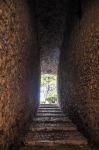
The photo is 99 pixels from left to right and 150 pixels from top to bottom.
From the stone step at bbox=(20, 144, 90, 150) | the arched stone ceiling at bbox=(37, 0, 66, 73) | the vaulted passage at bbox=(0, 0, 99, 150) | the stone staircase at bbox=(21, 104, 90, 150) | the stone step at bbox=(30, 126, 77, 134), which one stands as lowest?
the stone step at bbox=(20, 144, 90, 150)

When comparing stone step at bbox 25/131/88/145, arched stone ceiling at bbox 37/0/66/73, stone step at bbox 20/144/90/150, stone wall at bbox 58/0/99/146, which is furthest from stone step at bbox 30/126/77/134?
arched stone ceiling at bbox 37/0/66/73

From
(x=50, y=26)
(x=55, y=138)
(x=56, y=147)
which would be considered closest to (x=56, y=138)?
(x=55, y=138)

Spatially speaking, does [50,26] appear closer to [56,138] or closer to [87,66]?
[87,66]

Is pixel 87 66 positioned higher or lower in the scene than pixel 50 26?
lower

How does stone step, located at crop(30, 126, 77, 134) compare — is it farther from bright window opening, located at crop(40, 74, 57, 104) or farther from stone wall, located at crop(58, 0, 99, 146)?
bright window opening, located at crop(40, 74, 57, 104)

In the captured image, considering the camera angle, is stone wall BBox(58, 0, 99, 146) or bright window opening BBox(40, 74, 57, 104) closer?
stone wall BBox(58, 0, 99, 146)

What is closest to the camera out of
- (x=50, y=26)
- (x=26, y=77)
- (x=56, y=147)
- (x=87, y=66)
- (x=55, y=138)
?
(x=56, y=147)

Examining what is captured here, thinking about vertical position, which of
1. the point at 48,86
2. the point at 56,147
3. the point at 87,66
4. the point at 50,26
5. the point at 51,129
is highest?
the point at 50,26

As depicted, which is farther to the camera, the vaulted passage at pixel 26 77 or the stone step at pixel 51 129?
the stone step at pixel 51 129

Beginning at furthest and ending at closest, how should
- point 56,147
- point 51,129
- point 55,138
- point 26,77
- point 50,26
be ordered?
point 50,26 → point 51,129 → point 26,77 → point 55,138 → point 56,147

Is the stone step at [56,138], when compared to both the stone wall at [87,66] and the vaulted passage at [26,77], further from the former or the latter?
the stone wall at [87,66]

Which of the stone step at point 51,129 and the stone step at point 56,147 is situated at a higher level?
the stone step at point 51,129

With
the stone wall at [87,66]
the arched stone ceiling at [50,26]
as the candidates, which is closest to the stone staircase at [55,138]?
the stone wall at [87,66]

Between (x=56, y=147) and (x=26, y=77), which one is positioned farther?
(x=26, y=77)
